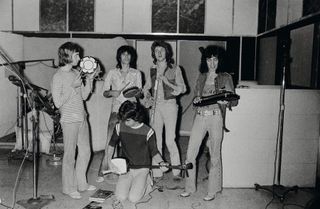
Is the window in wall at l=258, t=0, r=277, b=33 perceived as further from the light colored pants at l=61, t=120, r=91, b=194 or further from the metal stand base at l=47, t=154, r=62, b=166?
the metal stand base at l=47, t=154, r=62, b=166

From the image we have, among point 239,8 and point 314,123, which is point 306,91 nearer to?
point 314,123

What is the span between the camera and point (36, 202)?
3375 millimetres

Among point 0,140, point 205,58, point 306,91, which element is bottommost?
point 0,140

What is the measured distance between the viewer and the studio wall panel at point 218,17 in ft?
20.7

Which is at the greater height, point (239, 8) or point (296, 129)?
point (239, 8)

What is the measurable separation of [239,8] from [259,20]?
1.37 feet

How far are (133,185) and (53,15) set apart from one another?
423 cm

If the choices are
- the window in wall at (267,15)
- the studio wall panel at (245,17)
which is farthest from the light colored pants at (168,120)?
the studio wall panel at (245,17)

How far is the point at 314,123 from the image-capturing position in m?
3.96

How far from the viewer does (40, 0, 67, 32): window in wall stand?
21.0 ft

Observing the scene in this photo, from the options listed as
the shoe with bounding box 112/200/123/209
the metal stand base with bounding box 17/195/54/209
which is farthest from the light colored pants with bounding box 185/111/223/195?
the metal stand base with bounding box 17/195/54/209

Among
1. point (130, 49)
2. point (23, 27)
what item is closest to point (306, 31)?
point (130, 49)

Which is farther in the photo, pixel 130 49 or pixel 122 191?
pixel 130 49

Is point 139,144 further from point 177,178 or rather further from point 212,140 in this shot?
point 177,178
